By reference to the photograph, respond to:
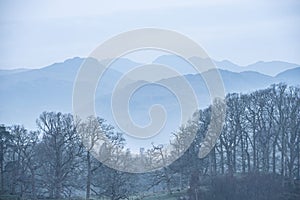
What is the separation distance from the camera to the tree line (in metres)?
18.2

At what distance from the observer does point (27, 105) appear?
37312mm

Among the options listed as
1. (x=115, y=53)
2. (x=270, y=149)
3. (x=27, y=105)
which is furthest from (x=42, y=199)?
(x=27, y=105)

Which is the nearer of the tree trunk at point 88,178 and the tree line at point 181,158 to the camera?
the tree line at point 181,158

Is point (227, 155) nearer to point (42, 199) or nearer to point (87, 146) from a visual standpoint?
point (87, 146)

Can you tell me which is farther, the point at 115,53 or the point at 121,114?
the point at 121,114

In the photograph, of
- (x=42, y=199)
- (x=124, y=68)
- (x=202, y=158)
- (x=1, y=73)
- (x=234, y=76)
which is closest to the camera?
(x=42, y=199)

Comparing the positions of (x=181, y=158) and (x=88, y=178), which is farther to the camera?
(x=181, y=158)

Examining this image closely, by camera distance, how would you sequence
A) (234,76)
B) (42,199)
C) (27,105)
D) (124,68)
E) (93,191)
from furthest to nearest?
(234,76) < (27,105) < (124,68) < (93,191) < (42,199)

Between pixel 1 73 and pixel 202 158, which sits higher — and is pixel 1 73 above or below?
above

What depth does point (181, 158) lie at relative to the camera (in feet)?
68.8

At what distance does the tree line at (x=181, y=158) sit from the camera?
18203 millimetres

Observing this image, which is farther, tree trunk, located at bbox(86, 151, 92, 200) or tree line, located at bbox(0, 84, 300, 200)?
tree trunk, located at bbox(86, 151, 92, 200)

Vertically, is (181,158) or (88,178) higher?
(181,158)

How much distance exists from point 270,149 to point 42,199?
9.93 meters
